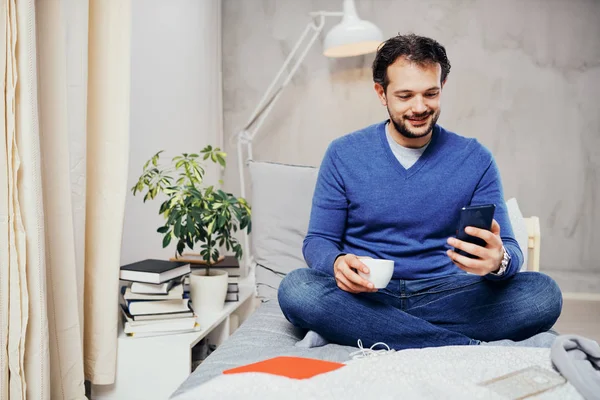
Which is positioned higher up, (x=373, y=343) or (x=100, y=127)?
(x=100, y=127)

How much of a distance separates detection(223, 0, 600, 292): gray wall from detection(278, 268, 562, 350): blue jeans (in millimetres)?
1842

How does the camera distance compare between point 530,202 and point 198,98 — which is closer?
point 198,98

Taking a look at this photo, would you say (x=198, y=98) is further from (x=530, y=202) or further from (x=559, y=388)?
(x=559, y=388)

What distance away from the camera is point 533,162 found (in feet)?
9.93

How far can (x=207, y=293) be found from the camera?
176 centimetres

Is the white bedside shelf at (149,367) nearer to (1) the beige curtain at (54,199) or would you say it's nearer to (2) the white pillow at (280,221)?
(1) the beige curtain at (54,199)

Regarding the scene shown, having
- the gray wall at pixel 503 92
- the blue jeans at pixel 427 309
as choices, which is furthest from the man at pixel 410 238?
the gray wall at pixel 503 92

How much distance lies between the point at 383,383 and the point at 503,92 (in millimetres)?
2610

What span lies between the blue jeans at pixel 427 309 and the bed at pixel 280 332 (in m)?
0.07

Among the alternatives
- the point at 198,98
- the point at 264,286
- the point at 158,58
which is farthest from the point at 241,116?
the point at 264,286

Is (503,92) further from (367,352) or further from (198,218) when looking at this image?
(367,352)

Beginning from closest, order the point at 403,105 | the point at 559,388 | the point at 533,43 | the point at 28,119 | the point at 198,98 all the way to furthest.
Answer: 1. the point at 559,388
2. the point at 28,119
3. the point at 403,105
4. the point at 198,98
5. the point at 533,43

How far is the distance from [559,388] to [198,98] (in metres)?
2.28

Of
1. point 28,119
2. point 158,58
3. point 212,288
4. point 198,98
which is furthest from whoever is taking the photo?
point 198,98
